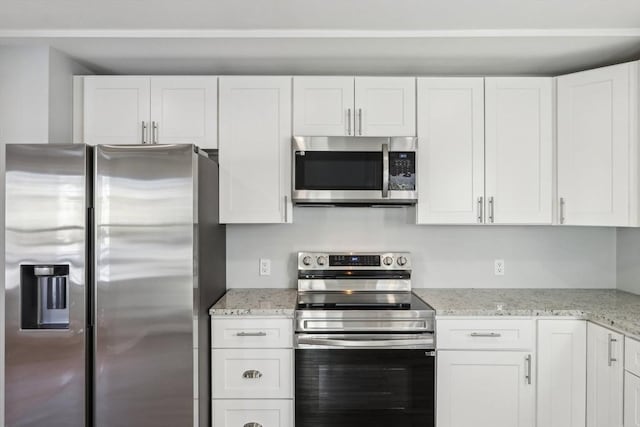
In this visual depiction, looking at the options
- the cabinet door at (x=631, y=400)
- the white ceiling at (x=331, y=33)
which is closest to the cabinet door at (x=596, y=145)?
the white ceiling at (x=331, y=33)

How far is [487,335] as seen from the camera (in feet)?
7.36

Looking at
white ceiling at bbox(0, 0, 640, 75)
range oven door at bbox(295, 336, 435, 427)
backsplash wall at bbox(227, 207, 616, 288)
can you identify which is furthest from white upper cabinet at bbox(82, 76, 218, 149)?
range oven door at bbox(295, 336, 435, 427)

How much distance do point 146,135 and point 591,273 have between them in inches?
118

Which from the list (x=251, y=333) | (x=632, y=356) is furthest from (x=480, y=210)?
(x=251, y=333)

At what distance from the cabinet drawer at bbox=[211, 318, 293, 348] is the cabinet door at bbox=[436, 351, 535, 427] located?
83 centimetres

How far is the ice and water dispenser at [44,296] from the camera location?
6.56 ft

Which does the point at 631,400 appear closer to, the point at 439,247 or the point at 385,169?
the point at 439,247

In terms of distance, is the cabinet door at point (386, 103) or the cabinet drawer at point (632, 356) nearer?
the cabinet drawer at point (632, 356)

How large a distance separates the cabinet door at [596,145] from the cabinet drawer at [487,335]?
728 millimetres

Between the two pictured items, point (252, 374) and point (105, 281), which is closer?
point (105, 281)

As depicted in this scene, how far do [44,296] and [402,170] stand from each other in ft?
6.45

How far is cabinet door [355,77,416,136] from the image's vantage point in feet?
8.41

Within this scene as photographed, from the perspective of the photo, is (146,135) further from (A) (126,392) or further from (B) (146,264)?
(A) (126,392)

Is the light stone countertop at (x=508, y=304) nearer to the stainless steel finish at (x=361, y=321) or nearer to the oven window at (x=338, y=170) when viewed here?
the stainless steel finish at (x=361, y=321)
